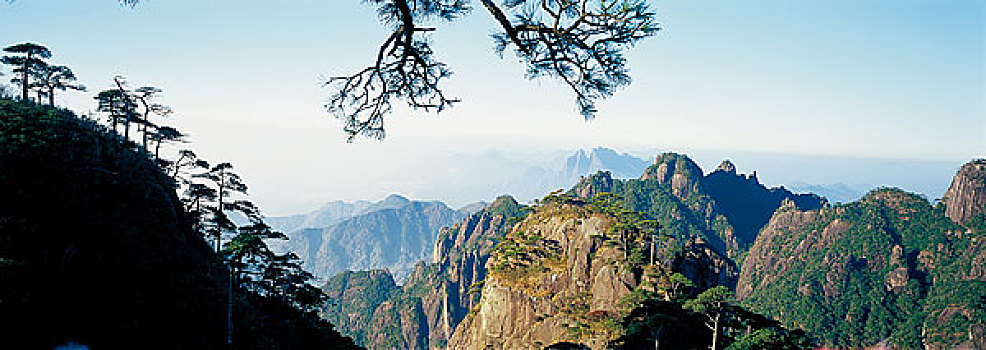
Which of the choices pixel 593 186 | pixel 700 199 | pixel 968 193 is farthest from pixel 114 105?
pixel 700 199

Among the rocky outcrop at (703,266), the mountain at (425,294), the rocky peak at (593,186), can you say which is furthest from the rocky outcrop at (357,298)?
the rocky outcrop at (703,266)

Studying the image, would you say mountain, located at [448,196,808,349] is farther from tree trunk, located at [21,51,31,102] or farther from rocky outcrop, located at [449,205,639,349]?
tree trunk, located at [21,51,31,102]

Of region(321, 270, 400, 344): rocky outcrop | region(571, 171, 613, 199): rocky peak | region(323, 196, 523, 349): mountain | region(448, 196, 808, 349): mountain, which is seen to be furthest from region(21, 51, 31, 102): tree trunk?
Result: region(571, 171, 613, 199): rocky peak

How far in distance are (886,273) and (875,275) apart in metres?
1.69

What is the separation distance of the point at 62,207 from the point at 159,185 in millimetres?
6683

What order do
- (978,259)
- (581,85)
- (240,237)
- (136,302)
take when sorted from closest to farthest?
(581,85) → (136,302) → (240,237) → (978,259)

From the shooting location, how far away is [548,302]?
3569cm

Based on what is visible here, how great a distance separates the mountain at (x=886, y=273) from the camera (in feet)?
214

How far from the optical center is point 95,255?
12.6 meters

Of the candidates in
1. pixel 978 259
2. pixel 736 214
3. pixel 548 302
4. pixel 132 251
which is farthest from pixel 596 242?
pixel 736 214

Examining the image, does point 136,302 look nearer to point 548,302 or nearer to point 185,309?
point 185,309

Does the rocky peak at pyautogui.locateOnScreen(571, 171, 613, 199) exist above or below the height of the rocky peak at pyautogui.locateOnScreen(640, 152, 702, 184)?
below

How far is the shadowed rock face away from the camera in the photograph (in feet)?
246

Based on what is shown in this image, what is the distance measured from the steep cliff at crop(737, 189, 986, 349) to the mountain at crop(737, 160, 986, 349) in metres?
0.15
